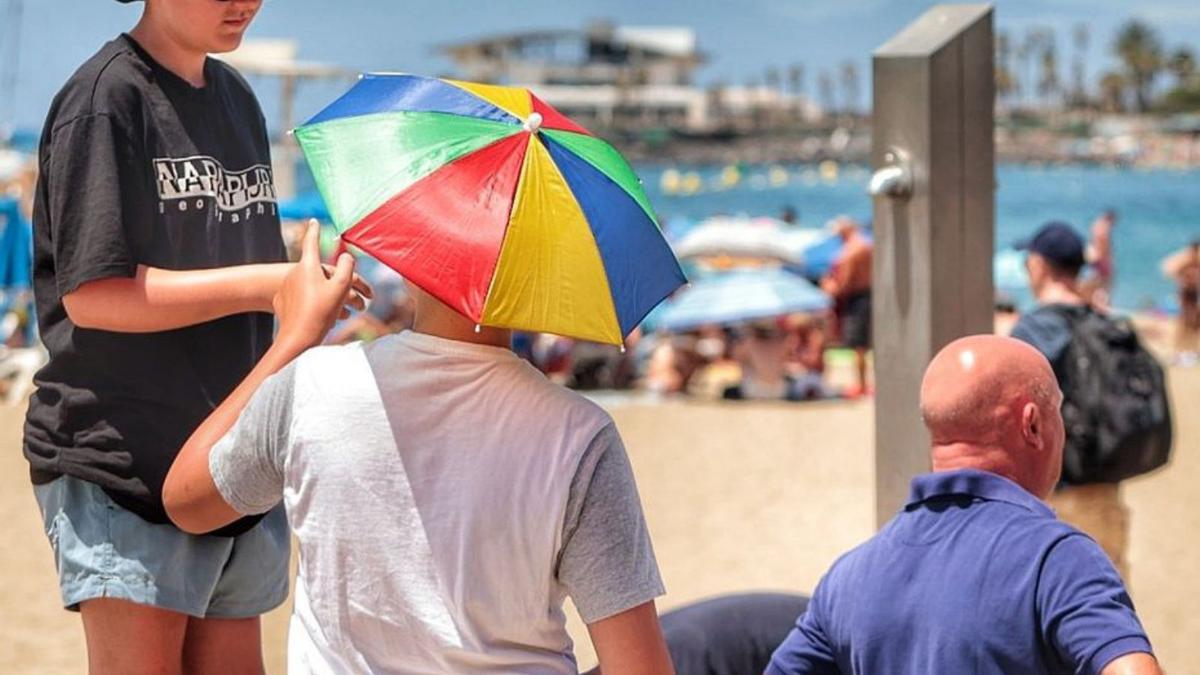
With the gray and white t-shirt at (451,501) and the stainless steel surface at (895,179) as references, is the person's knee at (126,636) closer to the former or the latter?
the gray and white t-shirt at (451,501)

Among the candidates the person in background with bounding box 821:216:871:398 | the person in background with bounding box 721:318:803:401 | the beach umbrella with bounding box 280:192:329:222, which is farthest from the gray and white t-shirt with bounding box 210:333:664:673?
→ the beach umbrella with bounding box 280:192:329:222

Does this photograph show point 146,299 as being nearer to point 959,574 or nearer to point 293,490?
point 293,490

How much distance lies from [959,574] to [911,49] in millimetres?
1977

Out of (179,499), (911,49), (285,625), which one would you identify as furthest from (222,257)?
(285,625)

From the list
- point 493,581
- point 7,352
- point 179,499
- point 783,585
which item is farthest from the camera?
point 7,352

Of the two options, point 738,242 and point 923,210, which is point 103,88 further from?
point 738,242


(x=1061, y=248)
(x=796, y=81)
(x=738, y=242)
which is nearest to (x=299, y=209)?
(x=738, y=242)

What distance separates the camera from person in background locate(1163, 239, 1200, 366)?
655 inches

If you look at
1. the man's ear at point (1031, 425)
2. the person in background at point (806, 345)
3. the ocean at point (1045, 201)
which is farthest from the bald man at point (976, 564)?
the ocean at point (1045, 201)

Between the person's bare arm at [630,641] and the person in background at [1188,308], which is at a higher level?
the person's bare arm at [630,641]

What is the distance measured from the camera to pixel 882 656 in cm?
218

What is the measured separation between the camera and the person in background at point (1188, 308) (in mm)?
16634

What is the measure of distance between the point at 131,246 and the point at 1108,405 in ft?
10.1

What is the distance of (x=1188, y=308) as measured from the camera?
669 inches
